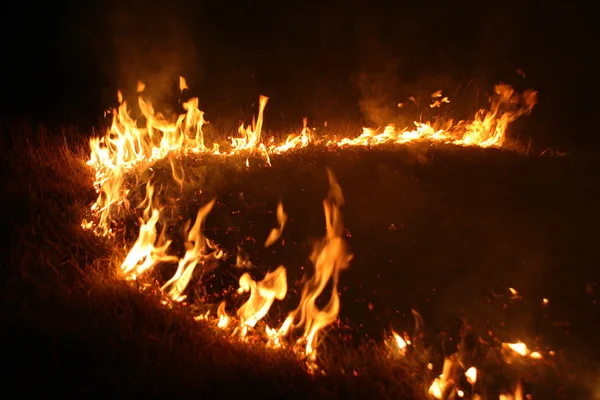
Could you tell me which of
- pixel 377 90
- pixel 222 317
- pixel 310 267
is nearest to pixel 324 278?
A: pixel 310 267

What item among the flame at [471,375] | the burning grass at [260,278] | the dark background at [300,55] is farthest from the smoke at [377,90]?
the flame at [471,375]

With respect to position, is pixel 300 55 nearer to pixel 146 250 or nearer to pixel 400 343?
pixel 146 250

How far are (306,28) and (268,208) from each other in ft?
21.2

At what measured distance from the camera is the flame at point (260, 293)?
3730 millimetres

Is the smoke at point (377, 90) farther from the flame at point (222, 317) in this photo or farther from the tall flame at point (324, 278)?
the flame at point (222, 317)

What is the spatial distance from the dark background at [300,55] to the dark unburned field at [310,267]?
3.63m

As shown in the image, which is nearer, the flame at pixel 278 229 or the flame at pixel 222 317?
the flame at pixel 222 317

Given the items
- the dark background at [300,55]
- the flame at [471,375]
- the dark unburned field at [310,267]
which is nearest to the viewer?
the dark unburned field at [310,267]

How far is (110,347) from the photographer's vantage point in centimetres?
299

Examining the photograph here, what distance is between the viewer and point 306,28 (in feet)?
32.2

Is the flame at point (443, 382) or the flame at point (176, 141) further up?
the flame at point (176, 141)

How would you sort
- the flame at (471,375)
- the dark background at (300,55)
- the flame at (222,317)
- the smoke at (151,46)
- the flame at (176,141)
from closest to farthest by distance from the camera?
the flame at (471,375)
the flame at (222,317)
the flame at (176,141)
the dark background at (300,55)
the smoke at (151,46)

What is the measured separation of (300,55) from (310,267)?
267 inches

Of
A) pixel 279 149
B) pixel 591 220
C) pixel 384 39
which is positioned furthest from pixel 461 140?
pixel 384 39
